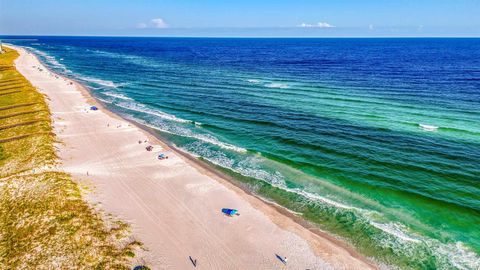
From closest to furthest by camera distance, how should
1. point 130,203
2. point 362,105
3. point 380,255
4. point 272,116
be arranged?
point 380,255, point 130,203, point 272,116, point 362,105

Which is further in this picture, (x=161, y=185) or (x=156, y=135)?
(x=156, y=135)

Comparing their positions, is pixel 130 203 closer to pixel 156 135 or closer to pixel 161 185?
pixel 161 185

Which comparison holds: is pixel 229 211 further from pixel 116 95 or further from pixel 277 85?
pixel 116 95

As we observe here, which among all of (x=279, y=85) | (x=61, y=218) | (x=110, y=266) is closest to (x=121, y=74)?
(x=279, y=85)

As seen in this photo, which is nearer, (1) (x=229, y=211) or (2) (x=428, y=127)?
(1) (x=229, y=211)

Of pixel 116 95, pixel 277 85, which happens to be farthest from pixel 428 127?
pixel 116 95

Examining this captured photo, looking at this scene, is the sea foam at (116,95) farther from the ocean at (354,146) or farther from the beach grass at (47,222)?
the beach grass at (47,222)
